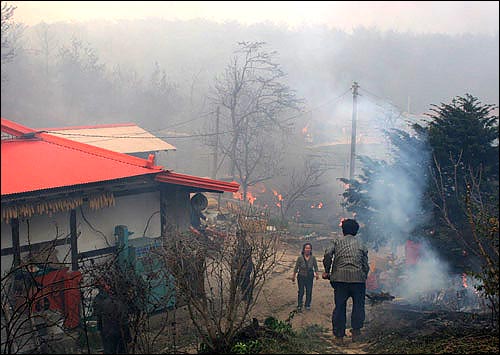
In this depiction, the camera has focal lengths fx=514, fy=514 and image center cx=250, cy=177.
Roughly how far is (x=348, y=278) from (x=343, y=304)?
364 millimetres

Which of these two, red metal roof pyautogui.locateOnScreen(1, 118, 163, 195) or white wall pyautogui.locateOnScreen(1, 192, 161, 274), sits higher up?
red metal roof pyautogui.locateOnScreen(1, 118, 163, 195)

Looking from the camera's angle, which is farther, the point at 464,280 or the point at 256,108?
the point at 256,108

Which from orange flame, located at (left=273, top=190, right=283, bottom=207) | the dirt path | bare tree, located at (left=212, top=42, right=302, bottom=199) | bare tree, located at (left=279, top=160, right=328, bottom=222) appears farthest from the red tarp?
bare tree, located at (left=212, top=42, right=302, bottom=199)

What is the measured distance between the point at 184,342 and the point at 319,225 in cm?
1266

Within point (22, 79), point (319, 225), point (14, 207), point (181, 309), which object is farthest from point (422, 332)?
point (22, 79)

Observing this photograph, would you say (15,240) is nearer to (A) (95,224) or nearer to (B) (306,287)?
(A) (95,224)

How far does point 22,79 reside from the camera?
19688 millimetres

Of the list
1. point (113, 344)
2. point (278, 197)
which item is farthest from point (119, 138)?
point (113, 344)

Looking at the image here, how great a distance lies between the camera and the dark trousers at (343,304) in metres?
6.40

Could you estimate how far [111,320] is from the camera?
6.29 meters

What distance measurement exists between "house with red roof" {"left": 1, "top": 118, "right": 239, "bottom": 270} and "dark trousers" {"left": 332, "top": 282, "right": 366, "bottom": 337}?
3644mm

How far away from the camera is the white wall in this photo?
8.06 meters

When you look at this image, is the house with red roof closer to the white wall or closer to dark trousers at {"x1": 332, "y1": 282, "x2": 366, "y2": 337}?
the white wall

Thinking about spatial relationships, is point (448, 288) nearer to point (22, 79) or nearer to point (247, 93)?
point (22, 79)
